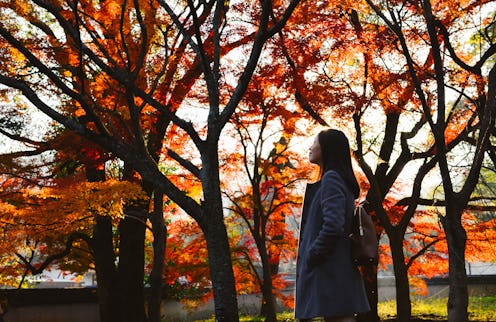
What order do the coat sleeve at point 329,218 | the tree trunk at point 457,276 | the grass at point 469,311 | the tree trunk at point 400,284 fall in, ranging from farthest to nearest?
the grass at point 469,311 < the tree trunk at point 400,284 < the tree trunk at point 457,276 < the coat sleeve at point 329,218

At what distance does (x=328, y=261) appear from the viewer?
2.96 m

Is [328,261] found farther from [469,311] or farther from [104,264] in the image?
[469,311]

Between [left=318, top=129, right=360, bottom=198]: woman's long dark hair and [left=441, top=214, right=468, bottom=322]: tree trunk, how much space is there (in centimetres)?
369

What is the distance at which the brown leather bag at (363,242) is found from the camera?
2971 millimetres

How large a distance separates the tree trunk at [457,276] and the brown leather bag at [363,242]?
11.9ft

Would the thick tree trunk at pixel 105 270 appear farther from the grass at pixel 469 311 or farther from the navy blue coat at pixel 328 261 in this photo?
the navy blue coat at pixel 328 261

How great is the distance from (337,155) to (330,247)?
0.56 meters

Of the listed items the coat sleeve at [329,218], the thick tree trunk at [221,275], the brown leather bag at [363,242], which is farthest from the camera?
the thick tree trunk at [221,275]

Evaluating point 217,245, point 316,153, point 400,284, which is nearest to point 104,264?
point 400,284

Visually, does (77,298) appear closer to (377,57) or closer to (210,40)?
(210,40)

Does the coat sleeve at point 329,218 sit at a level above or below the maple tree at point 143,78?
below

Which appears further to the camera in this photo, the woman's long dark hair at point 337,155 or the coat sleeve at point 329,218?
the woman's long dark hair at point 337,155

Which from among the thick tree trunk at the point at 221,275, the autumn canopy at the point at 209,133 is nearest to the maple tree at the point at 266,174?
the autumn canopy at the point at 209,133

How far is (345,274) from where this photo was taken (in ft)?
9.70
